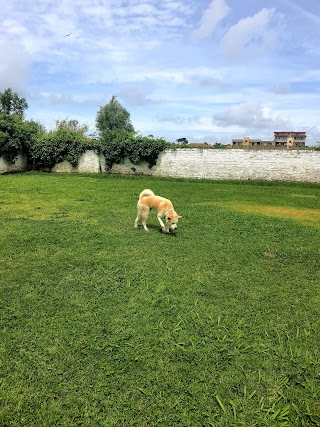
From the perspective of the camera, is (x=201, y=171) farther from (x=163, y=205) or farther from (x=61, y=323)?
(x=61, y=323)

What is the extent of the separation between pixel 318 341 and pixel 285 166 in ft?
59.5

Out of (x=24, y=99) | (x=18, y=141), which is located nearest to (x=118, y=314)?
(x=18, y=141)

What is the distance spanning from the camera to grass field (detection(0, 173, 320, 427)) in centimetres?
264

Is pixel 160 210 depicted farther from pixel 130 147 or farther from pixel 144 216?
pixel 130 147

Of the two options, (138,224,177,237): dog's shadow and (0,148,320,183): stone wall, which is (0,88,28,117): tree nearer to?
(0,148,320,183): stone wall

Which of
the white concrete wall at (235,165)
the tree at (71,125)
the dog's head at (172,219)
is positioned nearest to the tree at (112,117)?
the tree at (71,125)

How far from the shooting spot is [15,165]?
22406 mm

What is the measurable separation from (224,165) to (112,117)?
111 ft

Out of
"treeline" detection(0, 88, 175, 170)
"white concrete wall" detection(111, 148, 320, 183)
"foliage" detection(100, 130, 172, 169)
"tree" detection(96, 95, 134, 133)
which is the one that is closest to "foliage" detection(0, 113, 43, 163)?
"treeline" detection(0, 88, 175, 170)

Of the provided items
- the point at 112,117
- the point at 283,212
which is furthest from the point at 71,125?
the point at 283,212

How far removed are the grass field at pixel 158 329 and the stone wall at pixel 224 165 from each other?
1371 centimetres

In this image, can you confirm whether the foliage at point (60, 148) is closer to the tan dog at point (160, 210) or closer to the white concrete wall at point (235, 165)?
the white concrete wall at point (235, 165)

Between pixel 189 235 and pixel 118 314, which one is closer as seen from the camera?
pixel 118 314

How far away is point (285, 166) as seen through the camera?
794 inches
